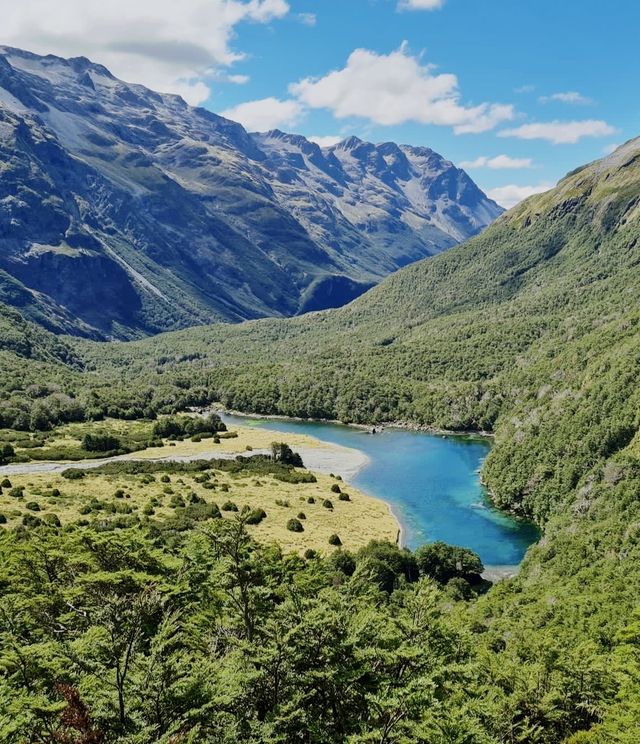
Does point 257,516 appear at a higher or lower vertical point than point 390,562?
lower

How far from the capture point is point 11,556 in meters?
46.1

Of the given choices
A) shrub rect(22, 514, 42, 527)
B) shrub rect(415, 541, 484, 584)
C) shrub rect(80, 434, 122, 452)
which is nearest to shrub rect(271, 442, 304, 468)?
shrub rect(80, 434, 122, 452)

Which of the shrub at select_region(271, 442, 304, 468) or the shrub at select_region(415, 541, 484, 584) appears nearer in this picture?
the shrub at select_region(415, 541, 484, 584)

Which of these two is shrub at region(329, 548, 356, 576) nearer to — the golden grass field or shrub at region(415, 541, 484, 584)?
the golden grass field

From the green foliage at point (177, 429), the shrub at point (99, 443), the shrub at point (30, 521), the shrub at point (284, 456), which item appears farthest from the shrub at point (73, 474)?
the green foliage at point (177, 429)

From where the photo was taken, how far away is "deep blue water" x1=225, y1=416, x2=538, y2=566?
114 meters

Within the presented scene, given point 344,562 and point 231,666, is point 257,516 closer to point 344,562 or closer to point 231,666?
point 344,562

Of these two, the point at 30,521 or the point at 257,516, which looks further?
the point at 257,516

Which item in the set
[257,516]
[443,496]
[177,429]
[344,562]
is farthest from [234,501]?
[177,429]

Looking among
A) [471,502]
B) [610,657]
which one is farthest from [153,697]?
[471,502]

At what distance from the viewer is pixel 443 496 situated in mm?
140875

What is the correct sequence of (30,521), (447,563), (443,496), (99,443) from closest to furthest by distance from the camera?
(30,521) < (447,563) < (443,496) < (99,443)

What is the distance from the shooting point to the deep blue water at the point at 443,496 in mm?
113625

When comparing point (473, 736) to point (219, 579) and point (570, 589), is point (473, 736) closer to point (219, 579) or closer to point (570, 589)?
point (219, 579)
